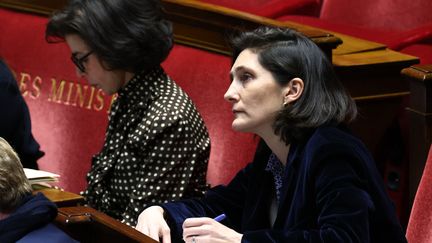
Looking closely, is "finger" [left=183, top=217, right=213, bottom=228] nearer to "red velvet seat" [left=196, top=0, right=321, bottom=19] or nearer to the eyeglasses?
the eyeglasses

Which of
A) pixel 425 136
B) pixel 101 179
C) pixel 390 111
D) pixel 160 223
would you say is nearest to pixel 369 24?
pixel 390 111

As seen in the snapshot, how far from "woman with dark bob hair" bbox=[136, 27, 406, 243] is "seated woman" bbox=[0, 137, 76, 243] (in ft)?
0.31

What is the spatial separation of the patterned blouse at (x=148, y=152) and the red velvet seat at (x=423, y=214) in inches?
10.2

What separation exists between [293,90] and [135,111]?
0.93 ft

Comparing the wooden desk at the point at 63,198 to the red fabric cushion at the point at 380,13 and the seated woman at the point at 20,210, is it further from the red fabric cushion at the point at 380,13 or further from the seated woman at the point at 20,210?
the red fabric cushion at the point at 380,13

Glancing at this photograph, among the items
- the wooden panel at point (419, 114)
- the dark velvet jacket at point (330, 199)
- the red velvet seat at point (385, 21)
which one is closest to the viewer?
the dark velvet jacket at point (330, 199)

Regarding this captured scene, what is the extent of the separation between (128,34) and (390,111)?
30 cm

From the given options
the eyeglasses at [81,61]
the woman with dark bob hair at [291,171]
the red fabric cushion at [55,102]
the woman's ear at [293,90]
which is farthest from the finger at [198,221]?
the red fabric cushion at [55,102]

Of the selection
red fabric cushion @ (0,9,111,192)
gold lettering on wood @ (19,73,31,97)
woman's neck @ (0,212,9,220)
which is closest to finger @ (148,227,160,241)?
woman's neck @ (0,212,9,220)

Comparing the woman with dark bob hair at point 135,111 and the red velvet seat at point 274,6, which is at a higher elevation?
the red velvet seat at point 274,6

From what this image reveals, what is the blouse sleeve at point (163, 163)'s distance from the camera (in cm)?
99

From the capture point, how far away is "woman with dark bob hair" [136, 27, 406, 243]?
0.71 meters

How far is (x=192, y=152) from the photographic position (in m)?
1.00

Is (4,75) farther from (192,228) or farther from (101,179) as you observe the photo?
(192,228)
